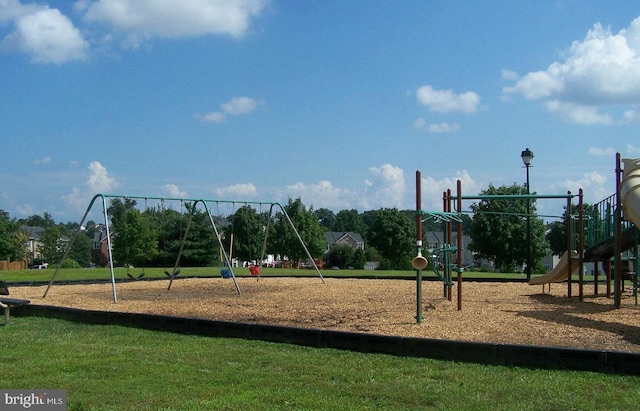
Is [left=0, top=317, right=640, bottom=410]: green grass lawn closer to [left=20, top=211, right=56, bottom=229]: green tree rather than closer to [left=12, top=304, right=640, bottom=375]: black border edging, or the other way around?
[left=12, top=304, right=640, bottom=375]: black border edging

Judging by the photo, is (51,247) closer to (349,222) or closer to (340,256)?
(340,256)

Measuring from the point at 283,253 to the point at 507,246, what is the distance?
1920 cm

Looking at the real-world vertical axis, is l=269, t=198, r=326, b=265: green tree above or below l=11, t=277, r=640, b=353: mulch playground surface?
above

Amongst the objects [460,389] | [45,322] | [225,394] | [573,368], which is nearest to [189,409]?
[225,394]

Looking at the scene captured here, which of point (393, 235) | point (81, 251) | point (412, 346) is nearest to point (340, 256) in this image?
point (393, 235)

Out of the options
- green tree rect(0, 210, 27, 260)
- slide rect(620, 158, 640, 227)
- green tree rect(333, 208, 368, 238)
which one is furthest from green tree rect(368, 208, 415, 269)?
green tree rect(333, 208, 368, 238)

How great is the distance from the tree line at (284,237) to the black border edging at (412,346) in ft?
31.0

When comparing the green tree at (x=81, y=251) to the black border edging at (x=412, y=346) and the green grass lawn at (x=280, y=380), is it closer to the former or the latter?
the black border edging at (x=412, y=346)

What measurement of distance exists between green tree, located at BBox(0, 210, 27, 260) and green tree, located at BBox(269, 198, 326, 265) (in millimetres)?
24112

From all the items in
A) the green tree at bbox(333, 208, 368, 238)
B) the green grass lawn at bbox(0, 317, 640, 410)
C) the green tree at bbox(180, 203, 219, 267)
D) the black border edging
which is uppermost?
the green tree at bbox(333, 208, 368, 238)

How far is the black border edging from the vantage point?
22.1 feet

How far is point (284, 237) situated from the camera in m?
53.8

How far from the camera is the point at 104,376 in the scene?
21.8ft

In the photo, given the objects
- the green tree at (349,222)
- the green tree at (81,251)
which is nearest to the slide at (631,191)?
the green tree at (81,251)
